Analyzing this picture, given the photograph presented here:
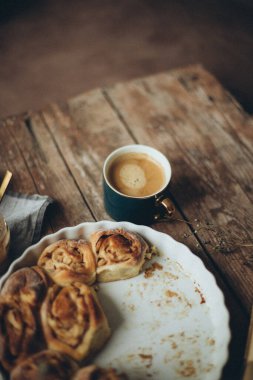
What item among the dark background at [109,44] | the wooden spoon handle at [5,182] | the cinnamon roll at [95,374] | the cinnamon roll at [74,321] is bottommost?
the dark background at [109,44]

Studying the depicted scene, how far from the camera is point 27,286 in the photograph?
1.08 meters

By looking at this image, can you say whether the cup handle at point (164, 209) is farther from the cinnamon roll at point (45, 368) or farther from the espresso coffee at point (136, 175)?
the cinnamon roll at point (45, 368)

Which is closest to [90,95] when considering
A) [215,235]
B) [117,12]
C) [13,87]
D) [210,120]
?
[210,120]

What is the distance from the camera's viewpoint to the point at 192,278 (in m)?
1.23

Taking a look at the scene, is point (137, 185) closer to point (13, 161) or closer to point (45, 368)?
point (13, 161)

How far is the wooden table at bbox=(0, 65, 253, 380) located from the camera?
1.36 metres

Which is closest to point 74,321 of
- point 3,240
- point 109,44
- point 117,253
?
point 117,253

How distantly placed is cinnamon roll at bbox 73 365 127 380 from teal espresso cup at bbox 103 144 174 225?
0.51 m

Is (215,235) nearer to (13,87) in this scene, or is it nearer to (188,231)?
(188,231)

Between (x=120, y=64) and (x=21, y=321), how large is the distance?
9.09 ft

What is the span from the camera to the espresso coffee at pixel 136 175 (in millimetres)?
1373

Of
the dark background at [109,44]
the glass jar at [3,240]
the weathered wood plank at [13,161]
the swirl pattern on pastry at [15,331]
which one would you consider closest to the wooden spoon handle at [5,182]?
the weathered wood plank at [13,161]

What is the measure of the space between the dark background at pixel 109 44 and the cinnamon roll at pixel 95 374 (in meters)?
2.38

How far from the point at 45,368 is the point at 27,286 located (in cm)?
22
